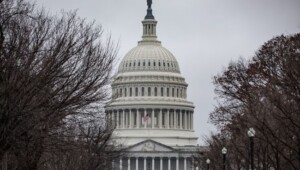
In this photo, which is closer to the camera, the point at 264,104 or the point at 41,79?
the point at 41,79

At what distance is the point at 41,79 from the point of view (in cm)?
3575

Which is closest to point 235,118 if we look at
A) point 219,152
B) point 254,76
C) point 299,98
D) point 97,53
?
point 254,76

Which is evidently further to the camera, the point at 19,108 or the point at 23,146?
the point at 23,146

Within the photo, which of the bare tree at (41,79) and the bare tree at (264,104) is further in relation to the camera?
the bare tree at (264,104)

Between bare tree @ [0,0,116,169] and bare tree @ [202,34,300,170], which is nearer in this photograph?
bare tree @ [0,0,116,169]

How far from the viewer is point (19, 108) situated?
113ft

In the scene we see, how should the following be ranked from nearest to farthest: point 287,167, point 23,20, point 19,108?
point 19,108
point 23,20
point 287,167

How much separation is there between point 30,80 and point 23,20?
16.6 feet

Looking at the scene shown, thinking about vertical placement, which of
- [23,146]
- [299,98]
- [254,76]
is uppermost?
[254,76]

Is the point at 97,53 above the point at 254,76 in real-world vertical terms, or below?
below

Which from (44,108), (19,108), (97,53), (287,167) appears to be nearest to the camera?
(19,108)

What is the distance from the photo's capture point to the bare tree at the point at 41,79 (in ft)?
113

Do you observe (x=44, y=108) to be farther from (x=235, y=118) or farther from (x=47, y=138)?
(x=235, y=118)

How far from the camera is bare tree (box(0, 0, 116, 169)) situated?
34469mm
